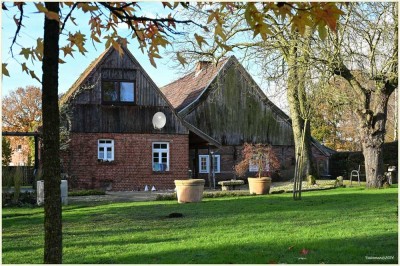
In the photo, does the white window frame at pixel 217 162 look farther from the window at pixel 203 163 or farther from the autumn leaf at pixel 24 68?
the autumn leaf at pixel 24 68

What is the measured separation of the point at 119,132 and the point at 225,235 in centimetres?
2072

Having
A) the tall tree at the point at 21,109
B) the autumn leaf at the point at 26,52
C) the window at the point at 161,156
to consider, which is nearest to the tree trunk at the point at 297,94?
the window at the point at 161,156

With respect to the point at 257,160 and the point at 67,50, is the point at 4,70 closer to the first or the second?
the point at 67,50

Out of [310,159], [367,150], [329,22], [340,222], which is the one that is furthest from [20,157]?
[329,22]

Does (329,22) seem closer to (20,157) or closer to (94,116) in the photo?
(94,116)

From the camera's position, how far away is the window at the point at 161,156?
29945mm

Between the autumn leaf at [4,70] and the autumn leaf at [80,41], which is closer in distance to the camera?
the autumn leaf at [4,70]

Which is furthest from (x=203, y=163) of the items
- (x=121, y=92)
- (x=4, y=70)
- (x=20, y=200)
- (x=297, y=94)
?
(x=4, y=70)

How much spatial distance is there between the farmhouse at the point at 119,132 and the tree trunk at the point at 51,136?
77.5 ft

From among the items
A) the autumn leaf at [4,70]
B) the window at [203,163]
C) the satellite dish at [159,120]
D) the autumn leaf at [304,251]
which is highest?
the satellite dish at [159,120]

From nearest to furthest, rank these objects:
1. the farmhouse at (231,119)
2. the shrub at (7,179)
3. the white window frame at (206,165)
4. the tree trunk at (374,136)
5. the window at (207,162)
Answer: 1. the shrub at (7,179)
2. the tree trunk at (374,136)
3. the farmhouse at (231,119)
4. the white window frame at (206,165)
5. the window at (207,162)

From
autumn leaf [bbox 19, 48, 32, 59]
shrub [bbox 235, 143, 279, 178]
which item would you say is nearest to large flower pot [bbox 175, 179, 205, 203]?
autumn leaf [bbox 19, 48, 32, 59]

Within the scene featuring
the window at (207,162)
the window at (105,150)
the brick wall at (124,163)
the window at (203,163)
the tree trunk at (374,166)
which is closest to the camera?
the tree trunk at (374,166)

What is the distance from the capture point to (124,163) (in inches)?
1151
